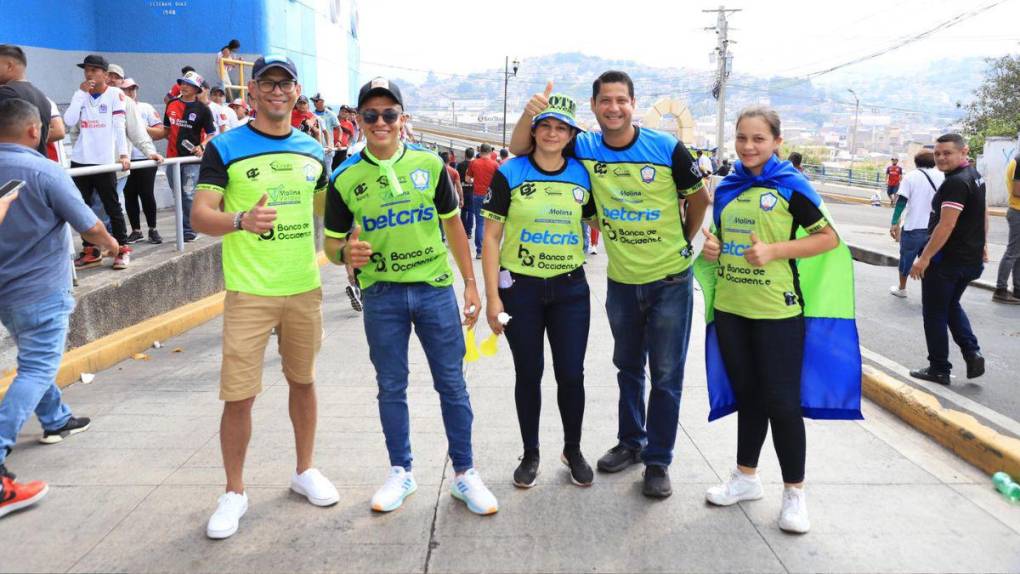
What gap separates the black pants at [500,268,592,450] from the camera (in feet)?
11.6

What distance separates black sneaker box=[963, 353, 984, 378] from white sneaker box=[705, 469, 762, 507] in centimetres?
331

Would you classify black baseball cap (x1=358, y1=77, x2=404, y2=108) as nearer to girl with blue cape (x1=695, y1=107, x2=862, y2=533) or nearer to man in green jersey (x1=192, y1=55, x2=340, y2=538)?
man in green jersey (x1=192, y1=55, x2=340, y2=538)

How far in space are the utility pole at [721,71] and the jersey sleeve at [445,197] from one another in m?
39.4

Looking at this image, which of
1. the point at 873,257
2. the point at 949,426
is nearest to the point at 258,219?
the point at 949,426

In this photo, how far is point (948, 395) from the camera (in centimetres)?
560

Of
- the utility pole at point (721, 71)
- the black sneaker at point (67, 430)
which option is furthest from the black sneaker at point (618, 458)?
the utility pole at point (721, 71)

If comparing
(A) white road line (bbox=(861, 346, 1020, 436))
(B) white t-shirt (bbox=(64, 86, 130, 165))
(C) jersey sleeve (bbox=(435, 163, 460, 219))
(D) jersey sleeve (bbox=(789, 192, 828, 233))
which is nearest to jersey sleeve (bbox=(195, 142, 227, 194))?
(C) jersey sleeve (bbox=(435, 163, 460, 219))

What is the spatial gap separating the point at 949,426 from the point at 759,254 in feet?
7.35

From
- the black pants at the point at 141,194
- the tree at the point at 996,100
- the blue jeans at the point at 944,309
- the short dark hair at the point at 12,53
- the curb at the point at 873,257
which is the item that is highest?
the tree at the point at 996,100

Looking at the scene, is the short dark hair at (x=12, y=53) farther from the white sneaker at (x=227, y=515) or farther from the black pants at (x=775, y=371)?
the black pants at (x=775, y=371)

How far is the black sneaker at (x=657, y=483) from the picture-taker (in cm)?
360

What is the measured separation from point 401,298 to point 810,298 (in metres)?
1.87

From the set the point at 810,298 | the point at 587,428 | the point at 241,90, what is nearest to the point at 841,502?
the point at 810,298

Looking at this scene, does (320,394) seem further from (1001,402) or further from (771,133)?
(1001,402)
